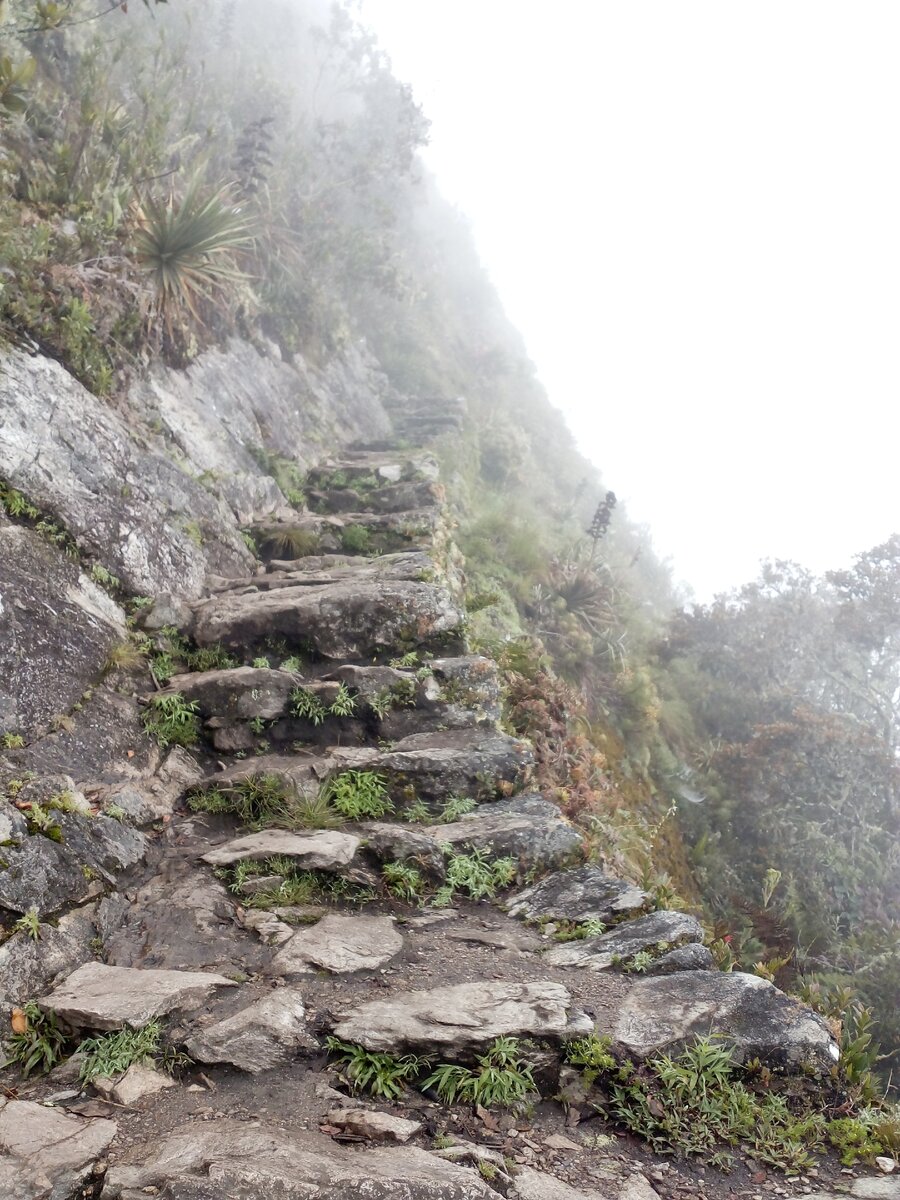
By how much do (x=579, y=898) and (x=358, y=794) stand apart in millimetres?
1911

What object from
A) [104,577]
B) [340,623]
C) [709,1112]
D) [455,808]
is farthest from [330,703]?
[709,1112]

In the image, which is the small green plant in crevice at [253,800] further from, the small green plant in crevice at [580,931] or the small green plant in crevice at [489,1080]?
the small green plant in crevice at [489,1080]

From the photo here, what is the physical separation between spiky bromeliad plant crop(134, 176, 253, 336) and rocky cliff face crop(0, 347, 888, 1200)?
134 cm

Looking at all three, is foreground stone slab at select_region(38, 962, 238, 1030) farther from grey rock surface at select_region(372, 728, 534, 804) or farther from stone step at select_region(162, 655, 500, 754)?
stone step at select_region(162, 655, 500, 754)

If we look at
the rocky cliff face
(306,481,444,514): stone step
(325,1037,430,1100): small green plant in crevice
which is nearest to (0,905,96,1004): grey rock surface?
the rocky cliff face

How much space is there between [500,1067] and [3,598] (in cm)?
466

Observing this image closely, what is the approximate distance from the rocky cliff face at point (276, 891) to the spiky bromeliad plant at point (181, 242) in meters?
1.34

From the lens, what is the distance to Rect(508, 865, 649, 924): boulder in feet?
16.2

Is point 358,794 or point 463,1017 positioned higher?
point 358,794

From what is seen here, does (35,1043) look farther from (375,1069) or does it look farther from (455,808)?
(455,808)

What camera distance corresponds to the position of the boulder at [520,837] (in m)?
5.41

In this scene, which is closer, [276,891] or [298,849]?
[276,891]

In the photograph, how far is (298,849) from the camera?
5.06 m

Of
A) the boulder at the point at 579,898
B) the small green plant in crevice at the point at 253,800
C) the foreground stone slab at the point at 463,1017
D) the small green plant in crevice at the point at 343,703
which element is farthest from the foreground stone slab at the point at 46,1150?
the small green plant in crevice at the point at 343,703
